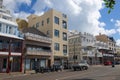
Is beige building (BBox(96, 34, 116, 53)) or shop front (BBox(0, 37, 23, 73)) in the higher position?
beige building (BBox(96, 34, 116, 53))

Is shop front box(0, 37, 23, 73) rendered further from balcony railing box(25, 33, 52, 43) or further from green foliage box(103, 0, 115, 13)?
green foliage box(103, 0, 115, 13)

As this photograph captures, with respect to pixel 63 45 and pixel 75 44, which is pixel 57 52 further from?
pixel 75 44

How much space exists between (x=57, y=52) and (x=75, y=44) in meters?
26.0

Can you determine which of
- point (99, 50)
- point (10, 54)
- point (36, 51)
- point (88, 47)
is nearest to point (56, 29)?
point (36, 51)

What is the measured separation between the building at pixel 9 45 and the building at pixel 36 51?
161cm

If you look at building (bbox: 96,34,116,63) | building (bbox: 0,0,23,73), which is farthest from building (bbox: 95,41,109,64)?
building (bbox: 0,0,23,73)

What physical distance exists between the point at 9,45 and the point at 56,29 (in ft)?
62.3

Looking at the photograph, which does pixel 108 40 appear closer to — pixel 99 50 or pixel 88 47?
pixel 99 50

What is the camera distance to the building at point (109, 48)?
347 feet

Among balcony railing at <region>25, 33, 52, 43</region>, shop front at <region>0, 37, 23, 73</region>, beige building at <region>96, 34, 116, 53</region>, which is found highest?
beige building at <region>96, 34, 116, 53</region>

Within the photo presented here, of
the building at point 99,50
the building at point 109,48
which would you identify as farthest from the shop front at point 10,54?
the building at point 109,48

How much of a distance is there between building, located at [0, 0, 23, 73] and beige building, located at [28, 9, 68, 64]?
1306 centimetres

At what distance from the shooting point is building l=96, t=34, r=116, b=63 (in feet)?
347

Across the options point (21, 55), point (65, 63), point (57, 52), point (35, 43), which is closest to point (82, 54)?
point (65, 63)
